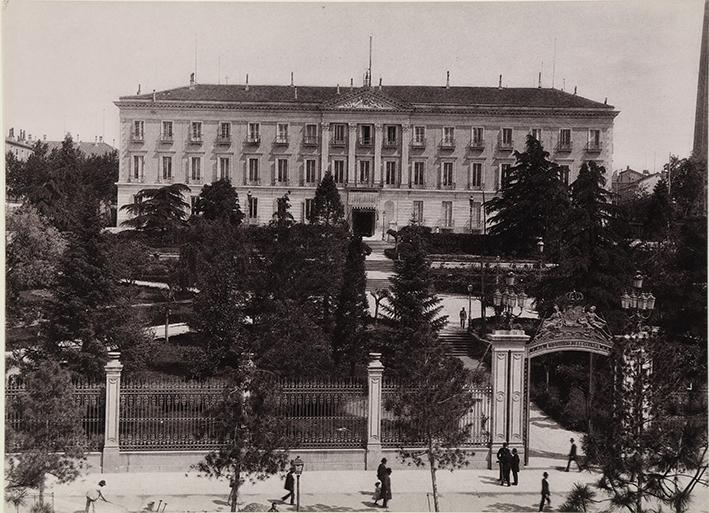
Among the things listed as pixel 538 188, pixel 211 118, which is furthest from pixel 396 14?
pixel 211 118

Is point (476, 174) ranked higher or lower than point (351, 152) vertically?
lower

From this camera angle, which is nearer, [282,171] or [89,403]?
[89,403]

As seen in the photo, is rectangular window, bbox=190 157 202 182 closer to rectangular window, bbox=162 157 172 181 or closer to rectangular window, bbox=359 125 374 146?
rectangular window, bbox=162 157 172 181

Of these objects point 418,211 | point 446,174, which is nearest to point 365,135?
point 446,174

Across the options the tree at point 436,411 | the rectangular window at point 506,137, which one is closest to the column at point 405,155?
the rectangular window at point 506,137

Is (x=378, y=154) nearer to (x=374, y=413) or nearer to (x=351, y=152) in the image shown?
(x=351, y=152)

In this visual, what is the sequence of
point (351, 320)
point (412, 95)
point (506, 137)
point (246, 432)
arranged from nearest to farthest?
point (246, 432)
point (351, 320)
point (506, 137)
point (412, 95)

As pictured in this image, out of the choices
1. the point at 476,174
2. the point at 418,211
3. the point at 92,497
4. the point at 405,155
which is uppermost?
the point at 405,155
